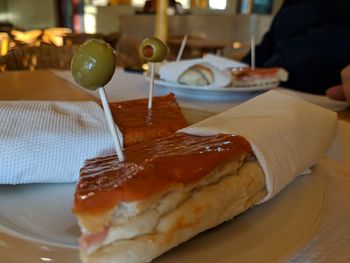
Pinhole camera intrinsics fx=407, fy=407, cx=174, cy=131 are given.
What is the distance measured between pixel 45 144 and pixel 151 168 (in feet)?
0.68

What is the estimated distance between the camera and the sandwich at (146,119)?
1.97 feet

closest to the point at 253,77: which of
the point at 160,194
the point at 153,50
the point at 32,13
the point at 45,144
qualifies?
the point at 153,50

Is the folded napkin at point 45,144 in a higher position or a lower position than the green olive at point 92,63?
lower

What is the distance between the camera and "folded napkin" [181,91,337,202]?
1.65 feet

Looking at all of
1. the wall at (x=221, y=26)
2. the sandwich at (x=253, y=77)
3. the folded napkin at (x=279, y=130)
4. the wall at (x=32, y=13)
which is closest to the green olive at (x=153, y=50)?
the folded napkin at (x=279, y=130)

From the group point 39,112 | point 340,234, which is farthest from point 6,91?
point 340,234

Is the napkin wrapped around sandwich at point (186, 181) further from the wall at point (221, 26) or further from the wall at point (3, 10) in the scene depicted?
the wall at point (3, 10)

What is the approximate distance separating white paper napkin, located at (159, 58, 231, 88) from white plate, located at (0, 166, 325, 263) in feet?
2.19

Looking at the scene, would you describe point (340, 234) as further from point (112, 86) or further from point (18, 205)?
point (112, 86)

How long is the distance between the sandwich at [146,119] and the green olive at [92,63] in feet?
0.50

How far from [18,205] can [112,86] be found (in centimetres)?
84

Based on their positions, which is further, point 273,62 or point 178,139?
point 273,62

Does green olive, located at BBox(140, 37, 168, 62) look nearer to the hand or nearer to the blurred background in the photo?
the hand

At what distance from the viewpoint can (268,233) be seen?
0.43m
